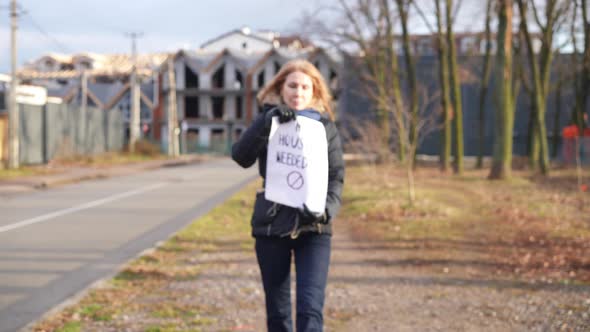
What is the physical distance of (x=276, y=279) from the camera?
3.96 meters

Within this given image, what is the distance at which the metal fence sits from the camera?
29.8m

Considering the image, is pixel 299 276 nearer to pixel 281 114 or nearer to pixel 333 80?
pixel 281 114

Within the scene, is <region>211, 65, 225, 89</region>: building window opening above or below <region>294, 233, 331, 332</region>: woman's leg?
above

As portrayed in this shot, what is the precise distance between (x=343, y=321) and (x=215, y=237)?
5.22 m

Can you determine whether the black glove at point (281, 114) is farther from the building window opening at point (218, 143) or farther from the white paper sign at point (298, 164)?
the building window opening at point (218, 143)

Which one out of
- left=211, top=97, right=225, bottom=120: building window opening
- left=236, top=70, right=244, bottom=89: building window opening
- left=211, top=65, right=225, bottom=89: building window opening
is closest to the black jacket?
left=236, top=70, right=244, bottom=89: building window opening

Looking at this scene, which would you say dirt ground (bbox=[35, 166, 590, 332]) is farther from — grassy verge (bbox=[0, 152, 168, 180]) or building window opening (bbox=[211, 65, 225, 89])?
building window opening (bbox=[211, 65, 225, 89])

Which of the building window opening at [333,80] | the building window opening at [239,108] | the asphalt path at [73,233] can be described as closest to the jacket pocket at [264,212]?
the asphalt path at [73,233]

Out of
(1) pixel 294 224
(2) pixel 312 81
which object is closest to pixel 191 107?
(2) pixel 312 81

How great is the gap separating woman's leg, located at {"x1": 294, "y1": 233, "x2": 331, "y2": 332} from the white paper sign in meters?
0.20

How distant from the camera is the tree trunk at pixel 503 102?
21.5 meters

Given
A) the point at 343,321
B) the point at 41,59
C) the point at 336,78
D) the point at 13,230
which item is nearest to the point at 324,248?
the point at 343,321

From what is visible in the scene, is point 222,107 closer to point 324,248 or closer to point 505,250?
point 505,250

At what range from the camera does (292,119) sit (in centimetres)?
393
